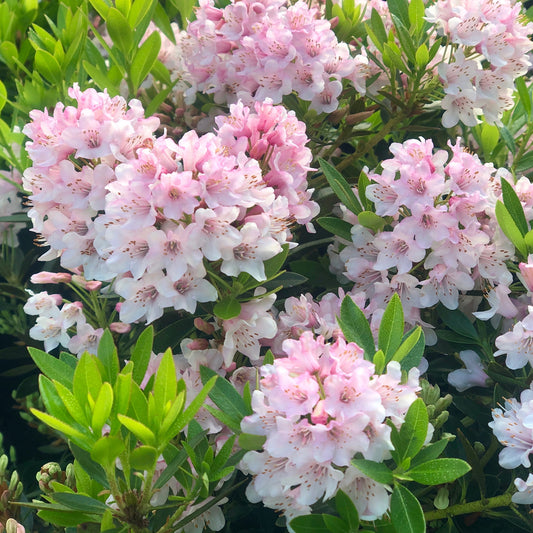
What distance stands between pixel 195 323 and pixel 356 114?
592 mm

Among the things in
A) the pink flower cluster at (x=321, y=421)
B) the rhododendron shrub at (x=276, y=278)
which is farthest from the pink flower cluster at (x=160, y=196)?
the pink flower cluster at (x=321, y=421)

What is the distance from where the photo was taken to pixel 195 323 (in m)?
1.23

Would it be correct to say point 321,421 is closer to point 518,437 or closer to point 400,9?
point 518,437

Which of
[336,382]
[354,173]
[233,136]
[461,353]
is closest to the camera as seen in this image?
[336,382]

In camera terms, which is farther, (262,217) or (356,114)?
(356,114)

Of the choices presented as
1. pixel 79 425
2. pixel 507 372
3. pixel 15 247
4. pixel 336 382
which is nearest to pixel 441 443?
pixel 336 382

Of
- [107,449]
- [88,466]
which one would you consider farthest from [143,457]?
[88,466]

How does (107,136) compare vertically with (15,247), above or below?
above

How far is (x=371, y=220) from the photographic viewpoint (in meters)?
1.32

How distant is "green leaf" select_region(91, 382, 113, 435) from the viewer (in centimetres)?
87

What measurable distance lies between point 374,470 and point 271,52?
33.7 inches

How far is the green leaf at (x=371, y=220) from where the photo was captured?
1.32 meters

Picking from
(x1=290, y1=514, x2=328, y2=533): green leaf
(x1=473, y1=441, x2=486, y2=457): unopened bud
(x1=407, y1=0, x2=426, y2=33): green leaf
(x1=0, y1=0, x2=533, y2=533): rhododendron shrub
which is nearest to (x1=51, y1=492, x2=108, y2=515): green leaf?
(x1=0, y1=0, x2=533, y2=533): rhododendron shrub

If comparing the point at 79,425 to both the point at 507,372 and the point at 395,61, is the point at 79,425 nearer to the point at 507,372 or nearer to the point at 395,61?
the point at 507,372
